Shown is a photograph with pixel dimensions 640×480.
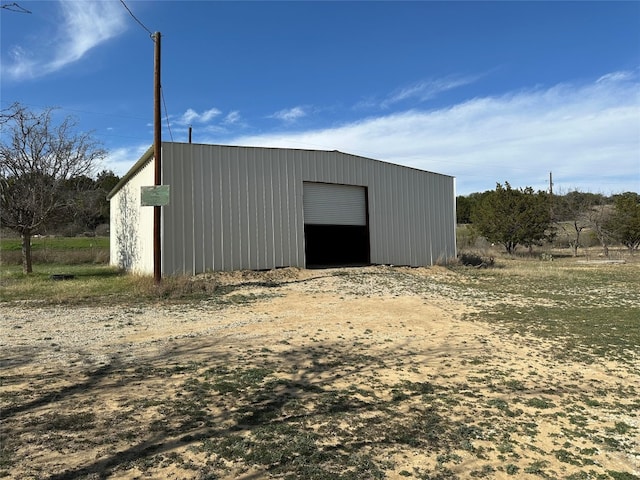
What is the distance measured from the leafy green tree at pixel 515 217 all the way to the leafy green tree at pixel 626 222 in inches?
165

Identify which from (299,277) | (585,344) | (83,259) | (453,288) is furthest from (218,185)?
(83,259)

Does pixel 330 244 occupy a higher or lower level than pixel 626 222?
lower

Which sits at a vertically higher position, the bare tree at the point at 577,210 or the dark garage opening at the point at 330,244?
the bare tree at the point at 577,210

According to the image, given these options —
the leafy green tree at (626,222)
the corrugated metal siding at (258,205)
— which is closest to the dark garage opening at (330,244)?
the corrugated metal siding at (258,205)

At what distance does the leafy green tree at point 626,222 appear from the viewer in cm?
3094

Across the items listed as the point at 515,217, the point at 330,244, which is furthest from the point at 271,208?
the point at 515,217

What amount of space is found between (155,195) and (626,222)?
3183cm

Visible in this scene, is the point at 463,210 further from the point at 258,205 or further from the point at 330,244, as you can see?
the point at 258,205

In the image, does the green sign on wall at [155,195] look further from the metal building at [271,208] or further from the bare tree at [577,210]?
the bare tree at [577,210]

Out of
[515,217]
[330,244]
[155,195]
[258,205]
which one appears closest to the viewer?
[155,195]

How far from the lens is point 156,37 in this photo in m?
12.0

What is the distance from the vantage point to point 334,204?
17.7 meters

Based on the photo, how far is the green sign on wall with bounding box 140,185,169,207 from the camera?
11453 millimetres

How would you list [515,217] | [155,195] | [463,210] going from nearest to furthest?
[155,195] < [515,217] < [463,210]
